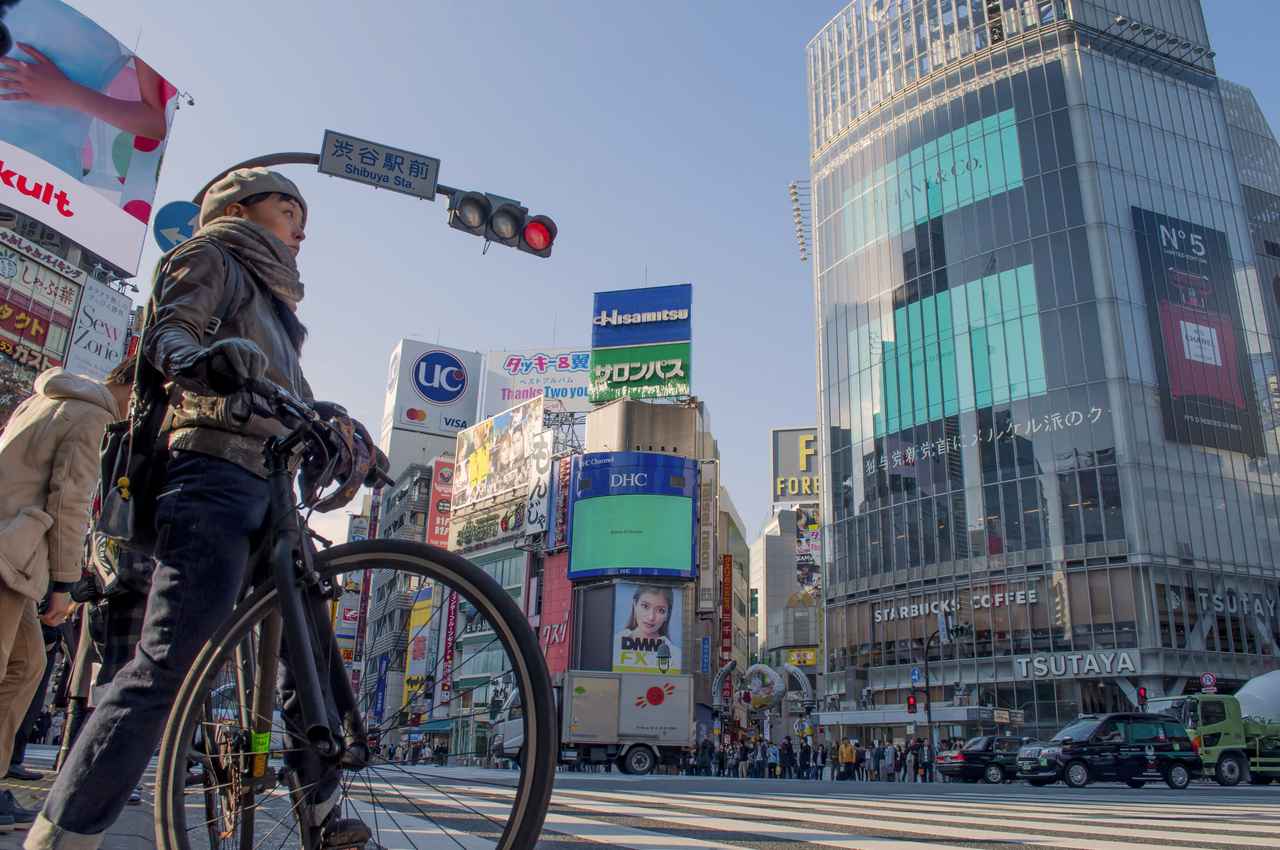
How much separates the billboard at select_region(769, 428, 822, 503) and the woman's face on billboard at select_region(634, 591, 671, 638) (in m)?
A: 56.1

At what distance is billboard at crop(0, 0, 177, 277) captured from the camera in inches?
1286

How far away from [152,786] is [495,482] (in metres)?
56.5

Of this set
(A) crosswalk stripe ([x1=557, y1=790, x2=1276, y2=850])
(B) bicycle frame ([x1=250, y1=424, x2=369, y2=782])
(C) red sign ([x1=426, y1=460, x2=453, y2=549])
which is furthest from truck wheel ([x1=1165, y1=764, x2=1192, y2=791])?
(C) red sign ([x1=426, y1=460, x2=453, y2=549])

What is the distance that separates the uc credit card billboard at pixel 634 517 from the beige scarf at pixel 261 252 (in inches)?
1682

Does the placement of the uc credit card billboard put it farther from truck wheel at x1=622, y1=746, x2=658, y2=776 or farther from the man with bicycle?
the man with bicycle

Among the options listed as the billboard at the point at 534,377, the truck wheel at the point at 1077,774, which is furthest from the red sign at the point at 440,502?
the truck wheel at the point at 1077,774

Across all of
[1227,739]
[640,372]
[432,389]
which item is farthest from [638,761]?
[432,389]

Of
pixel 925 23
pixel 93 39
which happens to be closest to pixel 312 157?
pixel 93 39

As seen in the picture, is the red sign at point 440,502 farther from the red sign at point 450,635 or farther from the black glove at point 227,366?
the black glove at point 227,366

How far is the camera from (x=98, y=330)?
115 ft

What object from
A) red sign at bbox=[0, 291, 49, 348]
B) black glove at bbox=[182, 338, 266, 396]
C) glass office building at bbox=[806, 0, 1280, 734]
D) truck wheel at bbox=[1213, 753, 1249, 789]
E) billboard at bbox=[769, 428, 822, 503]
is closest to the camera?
black glove at bbox=[182, 338, 266, 396]

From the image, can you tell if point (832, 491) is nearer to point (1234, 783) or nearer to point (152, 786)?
point (1234, 783)

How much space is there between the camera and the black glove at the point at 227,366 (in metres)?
1.92

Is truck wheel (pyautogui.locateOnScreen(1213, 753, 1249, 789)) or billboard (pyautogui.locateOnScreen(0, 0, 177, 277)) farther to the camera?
billboard (pyautogui.locateOnScreen(0, 0, 177, 277))
